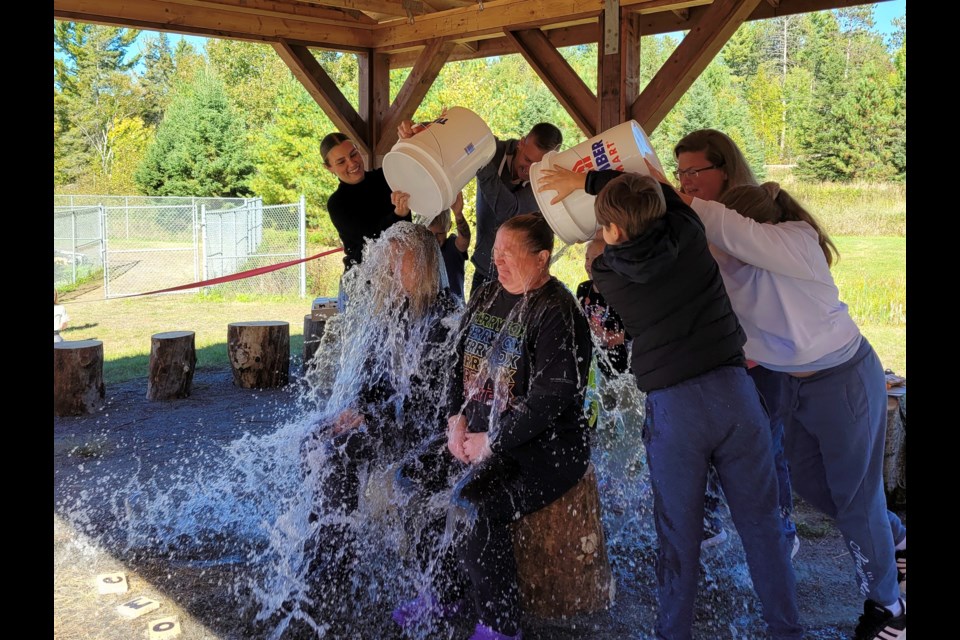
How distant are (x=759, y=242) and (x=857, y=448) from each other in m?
0.71

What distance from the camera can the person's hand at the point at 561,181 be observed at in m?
2.55

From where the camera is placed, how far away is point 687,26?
18.5ft

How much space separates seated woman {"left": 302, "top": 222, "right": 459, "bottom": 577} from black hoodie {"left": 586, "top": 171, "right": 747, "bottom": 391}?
83 cm

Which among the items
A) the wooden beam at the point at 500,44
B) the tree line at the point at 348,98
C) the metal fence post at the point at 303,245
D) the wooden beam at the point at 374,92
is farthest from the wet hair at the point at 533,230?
the tree line at the point at 348,98

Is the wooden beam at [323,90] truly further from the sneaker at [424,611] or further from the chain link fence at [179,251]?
the chain link fence at [179,251]

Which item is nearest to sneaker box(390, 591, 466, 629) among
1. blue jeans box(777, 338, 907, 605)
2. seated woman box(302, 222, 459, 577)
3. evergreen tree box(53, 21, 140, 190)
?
seated woman box(302, 222, 459, 577)

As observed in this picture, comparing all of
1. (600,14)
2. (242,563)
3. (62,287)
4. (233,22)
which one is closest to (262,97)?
(62,287)

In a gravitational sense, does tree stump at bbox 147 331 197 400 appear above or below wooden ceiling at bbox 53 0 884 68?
below

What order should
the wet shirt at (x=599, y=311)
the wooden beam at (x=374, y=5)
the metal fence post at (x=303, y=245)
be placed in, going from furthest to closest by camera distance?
the metal fence post at (x=303, y=245)
the wooden beam at (x=374, y=5)
the wet shirt at (x=599, y=311)

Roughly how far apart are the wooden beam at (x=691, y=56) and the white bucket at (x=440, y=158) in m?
2.14

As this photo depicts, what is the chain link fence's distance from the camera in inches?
555

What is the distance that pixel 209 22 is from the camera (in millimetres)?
6262

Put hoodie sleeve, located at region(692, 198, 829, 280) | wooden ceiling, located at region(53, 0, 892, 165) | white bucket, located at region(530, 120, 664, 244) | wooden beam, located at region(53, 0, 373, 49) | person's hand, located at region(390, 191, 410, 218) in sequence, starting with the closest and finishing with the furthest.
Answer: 1. hoodie sleeve, located at region(692, 198, 829, 280)
2. white bucket, located at region(530, 120, 664, 244)
3. person's hand, located at region(390, 191, 410, 218)
4. wooden ceiling, located at region(53, 0, 892, 165)
5. wooden beam, located at region(53, 0, 373, 49)

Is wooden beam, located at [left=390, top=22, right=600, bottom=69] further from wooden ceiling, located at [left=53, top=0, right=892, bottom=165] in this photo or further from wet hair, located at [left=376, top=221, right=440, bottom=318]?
wet hair, located at [left=376, top=221, right=440, bottom=318]
